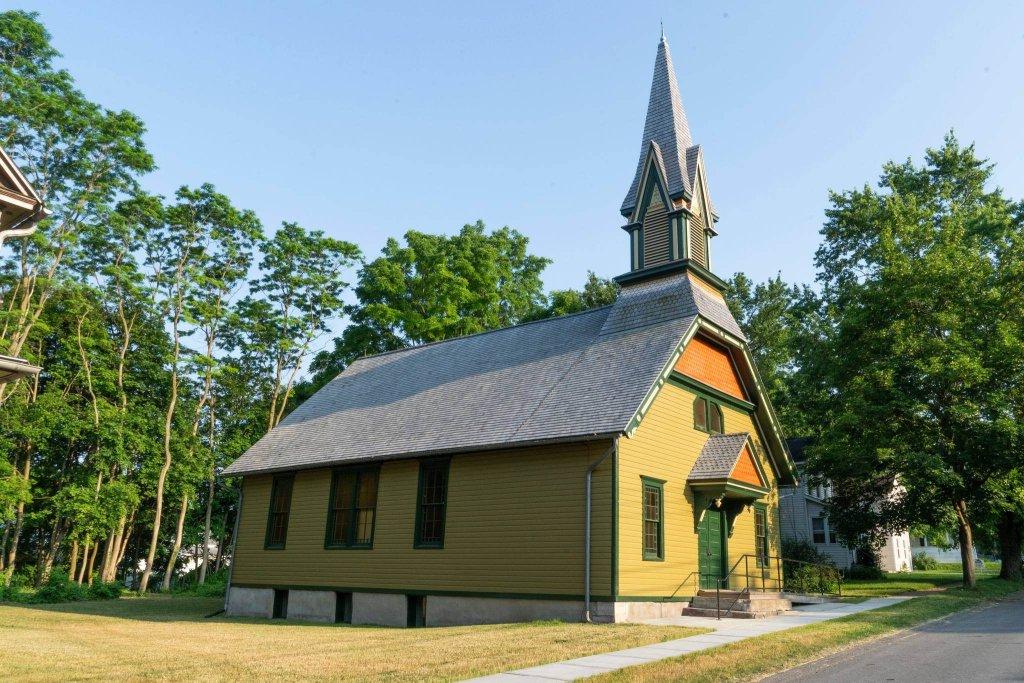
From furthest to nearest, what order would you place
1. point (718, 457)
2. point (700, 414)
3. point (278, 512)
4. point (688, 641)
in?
1. point (278, 512)
2. point (700, 414)
3. point (718, 457)
4. point (688, 641)

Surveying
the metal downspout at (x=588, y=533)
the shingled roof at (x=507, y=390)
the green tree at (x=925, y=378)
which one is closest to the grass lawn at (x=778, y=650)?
the metal downspout at (x=588, y=533)

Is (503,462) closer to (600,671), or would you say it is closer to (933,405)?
(600,671)

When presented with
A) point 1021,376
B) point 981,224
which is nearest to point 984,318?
point 1021,376

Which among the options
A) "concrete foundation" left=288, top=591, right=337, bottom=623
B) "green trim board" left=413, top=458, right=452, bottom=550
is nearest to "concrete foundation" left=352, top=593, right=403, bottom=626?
"concrete foundation" left=288, top=591, right=337, bottom=623

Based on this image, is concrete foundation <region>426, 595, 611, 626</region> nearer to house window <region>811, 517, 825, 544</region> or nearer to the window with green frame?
the window with green frame

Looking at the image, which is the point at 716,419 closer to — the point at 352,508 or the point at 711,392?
the point at 711,392

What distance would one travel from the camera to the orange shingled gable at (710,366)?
20688mm

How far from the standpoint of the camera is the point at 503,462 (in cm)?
1917

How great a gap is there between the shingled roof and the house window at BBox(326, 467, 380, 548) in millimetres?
719

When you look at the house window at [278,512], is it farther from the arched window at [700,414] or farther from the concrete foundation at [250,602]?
the arched window at [700,414]

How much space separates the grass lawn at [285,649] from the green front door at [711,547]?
5405 millimetres

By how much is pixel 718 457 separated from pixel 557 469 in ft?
15.9

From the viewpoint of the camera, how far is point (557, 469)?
18.1 metres

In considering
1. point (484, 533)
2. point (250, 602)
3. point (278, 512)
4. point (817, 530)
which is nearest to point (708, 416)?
point (484, 533)
